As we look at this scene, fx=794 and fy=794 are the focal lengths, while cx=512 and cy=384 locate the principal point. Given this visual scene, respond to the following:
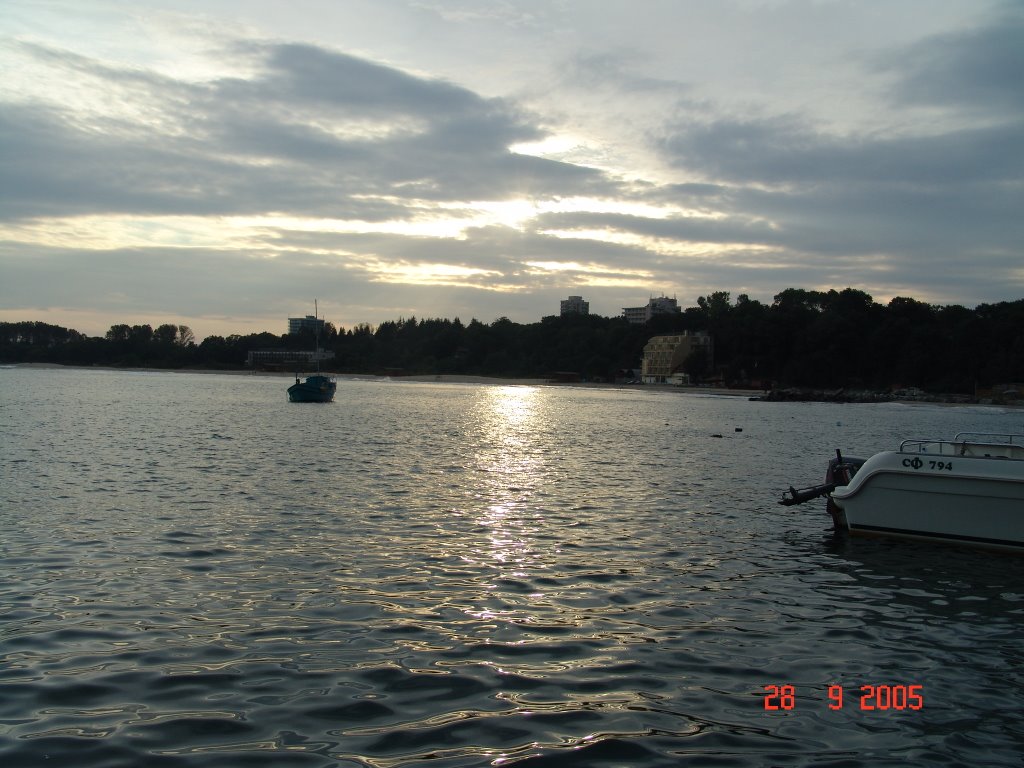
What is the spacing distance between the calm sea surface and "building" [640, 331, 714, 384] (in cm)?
16906

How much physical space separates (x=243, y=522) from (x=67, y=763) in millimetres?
10119

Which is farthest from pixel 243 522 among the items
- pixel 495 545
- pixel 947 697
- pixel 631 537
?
pixel 947 697

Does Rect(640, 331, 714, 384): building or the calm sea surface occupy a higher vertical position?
Rect(640, 331, 714, 384): building

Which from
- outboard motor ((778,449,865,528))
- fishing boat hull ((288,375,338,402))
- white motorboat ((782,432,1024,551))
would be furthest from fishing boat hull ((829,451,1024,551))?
fishing boat hull ((288,375,338,402))

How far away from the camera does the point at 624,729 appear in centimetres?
709

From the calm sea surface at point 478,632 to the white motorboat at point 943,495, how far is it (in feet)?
1.52

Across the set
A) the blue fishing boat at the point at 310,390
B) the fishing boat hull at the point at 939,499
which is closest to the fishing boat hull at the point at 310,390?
the blue fishing boat at the point at 310,390

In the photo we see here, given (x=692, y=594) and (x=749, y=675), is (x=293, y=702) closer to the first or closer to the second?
(x=749, y=675)

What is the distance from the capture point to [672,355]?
192125 mm

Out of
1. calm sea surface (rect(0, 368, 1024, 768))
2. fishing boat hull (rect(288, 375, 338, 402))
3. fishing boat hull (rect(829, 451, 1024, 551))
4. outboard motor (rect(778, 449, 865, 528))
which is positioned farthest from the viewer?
fishing boat hull (rect(288, 375, 338, 402))

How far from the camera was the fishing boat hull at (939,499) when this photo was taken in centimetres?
Answer: 1435

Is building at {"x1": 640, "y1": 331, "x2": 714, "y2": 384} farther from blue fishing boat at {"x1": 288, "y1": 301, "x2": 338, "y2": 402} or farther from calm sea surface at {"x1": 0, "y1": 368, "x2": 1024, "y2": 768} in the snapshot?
calm sea surface at {"x1": 0, "y1": 368, "x2": 1024, "y2": 768}

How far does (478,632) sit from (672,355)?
187m

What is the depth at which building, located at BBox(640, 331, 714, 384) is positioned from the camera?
18662 cm
